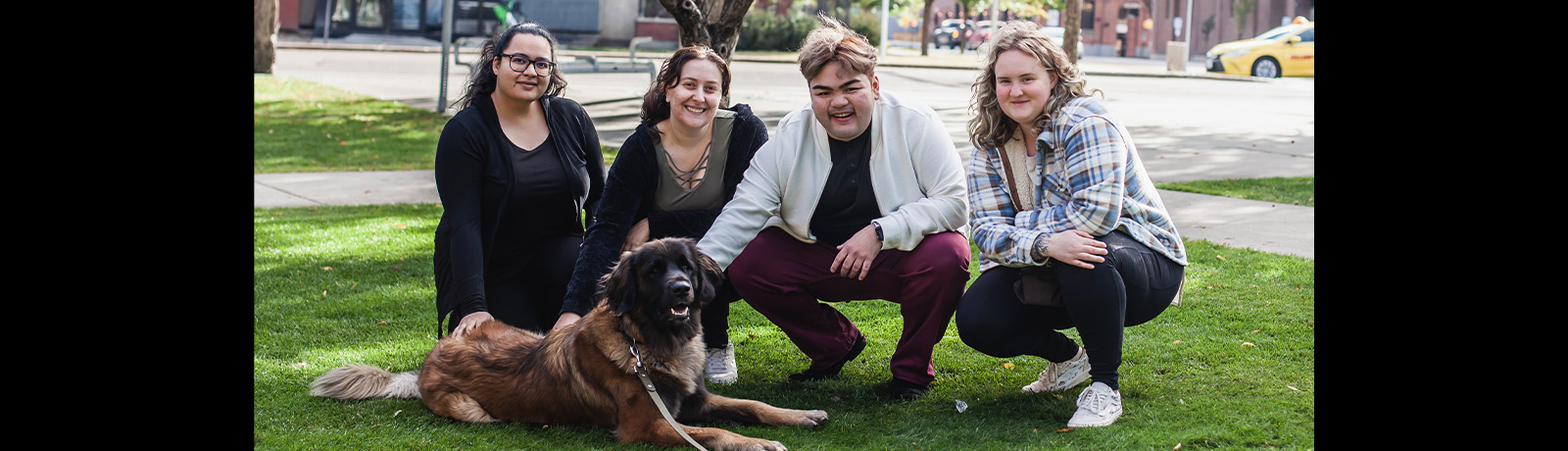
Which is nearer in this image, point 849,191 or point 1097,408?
point 1097,408

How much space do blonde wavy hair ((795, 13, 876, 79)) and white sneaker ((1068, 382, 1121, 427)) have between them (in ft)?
4.30

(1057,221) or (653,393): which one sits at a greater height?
(1057,221)

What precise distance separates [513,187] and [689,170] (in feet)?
2.19

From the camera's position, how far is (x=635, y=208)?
447 cm

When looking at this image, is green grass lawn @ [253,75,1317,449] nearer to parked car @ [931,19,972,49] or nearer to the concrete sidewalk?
the concrete sidewalk

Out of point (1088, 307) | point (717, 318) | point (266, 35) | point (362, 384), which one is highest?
point (266, 35)

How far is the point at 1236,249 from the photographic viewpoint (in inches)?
279

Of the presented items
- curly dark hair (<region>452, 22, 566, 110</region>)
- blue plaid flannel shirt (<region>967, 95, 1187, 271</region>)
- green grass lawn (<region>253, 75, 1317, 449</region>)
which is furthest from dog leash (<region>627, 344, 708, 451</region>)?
curly dark hair (<region>452, 22, 566, 110</region>)

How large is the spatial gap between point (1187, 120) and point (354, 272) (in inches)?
490

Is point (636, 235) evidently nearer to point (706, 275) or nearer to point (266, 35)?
point (706, 275)

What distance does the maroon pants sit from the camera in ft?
13.6

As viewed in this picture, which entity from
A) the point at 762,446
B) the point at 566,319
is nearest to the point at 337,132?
the point at 566,319
